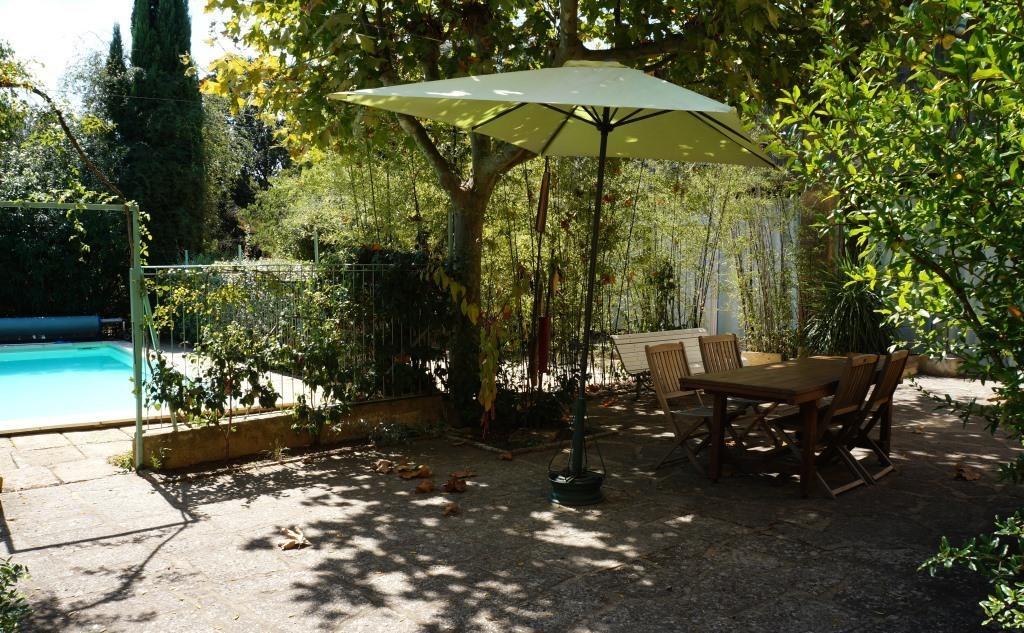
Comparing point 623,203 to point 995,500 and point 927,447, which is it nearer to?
point 927,447

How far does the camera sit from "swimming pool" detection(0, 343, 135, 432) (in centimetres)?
1067

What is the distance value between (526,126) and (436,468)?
2.54 meters

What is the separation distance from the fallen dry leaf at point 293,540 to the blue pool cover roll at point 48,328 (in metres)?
12.0

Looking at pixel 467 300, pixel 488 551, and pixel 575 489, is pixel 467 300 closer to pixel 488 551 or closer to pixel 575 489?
pixel 575 489

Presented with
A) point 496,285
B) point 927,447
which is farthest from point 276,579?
point 927,447

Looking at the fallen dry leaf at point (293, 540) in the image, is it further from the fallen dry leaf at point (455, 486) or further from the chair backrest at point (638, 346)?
the chair backrest at point (638, 346)

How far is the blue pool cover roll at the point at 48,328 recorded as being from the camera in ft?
46.9

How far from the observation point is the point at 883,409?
19.7ft

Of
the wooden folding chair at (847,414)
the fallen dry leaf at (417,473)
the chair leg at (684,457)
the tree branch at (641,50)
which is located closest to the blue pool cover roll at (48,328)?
the fallen dry leaf at (417,473)

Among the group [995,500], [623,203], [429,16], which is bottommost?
[995,500]

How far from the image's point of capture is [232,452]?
6184 mm

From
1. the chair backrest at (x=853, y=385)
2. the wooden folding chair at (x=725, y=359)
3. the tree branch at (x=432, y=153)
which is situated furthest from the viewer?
the tree branch at (x=432, y=153)

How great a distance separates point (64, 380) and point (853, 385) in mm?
11376

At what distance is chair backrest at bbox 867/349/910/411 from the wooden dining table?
0.26 metres
